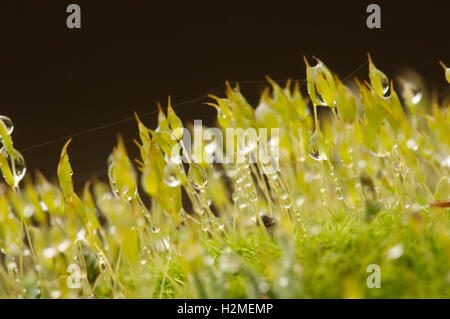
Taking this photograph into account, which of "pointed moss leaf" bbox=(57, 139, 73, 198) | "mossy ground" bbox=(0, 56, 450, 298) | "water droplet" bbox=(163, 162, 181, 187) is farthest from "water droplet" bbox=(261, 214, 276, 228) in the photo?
"pointed moss leaf" bbox=(57, 139, 73, 198)

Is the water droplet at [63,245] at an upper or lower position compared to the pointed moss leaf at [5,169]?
lower

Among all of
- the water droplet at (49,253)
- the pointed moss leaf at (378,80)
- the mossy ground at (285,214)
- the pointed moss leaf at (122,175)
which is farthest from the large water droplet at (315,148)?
the water droplet at (49,253)

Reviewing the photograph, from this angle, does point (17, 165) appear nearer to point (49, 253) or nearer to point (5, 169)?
point (5, 169)

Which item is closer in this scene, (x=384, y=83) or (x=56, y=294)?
(x=56, y=294)

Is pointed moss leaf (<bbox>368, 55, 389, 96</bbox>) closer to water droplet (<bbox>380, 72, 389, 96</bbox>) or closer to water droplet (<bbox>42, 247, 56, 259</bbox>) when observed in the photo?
water droplet (<bbox>380, 72, 389, 96</bbox>)

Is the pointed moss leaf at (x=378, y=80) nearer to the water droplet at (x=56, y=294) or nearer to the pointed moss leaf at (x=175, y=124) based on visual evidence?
the pointed moss leaf at (x=175, y=124)

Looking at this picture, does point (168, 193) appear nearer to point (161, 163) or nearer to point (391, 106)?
point (161, 163)

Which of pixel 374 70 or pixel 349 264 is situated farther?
pixel 374 70

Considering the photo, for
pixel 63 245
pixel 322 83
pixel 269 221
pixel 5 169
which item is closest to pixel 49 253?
pixel 63 245
